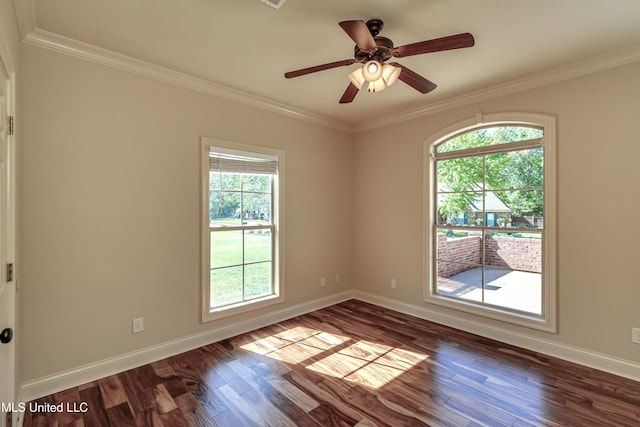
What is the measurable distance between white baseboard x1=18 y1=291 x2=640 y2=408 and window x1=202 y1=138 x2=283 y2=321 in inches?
8.5

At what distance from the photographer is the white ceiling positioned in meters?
1.84

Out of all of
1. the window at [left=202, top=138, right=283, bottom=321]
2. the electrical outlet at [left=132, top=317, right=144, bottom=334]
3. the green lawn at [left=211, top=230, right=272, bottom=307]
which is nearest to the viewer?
the electrical outlet at [left=132, top=317, right=144, bottom=334]

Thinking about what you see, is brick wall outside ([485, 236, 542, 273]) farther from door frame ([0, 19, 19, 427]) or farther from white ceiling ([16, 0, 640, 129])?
door frame ([0, 19, 19, 427])

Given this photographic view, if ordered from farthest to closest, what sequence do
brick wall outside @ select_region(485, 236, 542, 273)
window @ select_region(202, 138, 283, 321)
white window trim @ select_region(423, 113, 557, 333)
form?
window @ select_region(202, 138, 283, 321) → brick wall outside @ select_region(485, 236, 542, 273) → white window trim @ select_region(423, 113, 557, 333)

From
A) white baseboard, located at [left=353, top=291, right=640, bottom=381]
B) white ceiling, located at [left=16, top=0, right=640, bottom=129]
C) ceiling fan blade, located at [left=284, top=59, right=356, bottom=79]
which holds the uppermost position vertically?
white ceiling, located at [left=16, top=0, right=640, bottom=129]

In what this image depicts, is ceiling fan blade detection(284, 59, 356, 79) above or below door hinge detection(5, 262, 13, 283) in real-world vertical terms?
above

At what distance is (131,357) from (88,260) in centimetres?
89

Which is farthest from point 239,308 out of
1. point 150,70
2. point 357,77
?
point 357,77

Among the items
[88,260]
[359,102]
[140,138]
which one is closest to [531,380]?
[359,102]

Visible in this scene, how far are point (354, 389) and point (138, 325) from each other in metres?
1.87

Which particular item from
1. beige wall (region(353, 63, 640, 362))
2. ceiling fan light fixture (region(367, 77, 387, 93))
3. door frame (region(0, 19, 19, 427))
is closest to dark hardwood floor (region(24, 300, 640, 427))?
beige wall (region(353, 63, 640, 362))

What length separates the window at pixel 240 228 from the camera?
9.91 feet

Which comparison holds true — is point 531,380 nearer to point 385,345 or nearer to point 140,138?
point 385,345

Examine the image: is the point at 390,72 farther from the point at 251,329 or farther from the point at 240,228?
the point at 251,329
